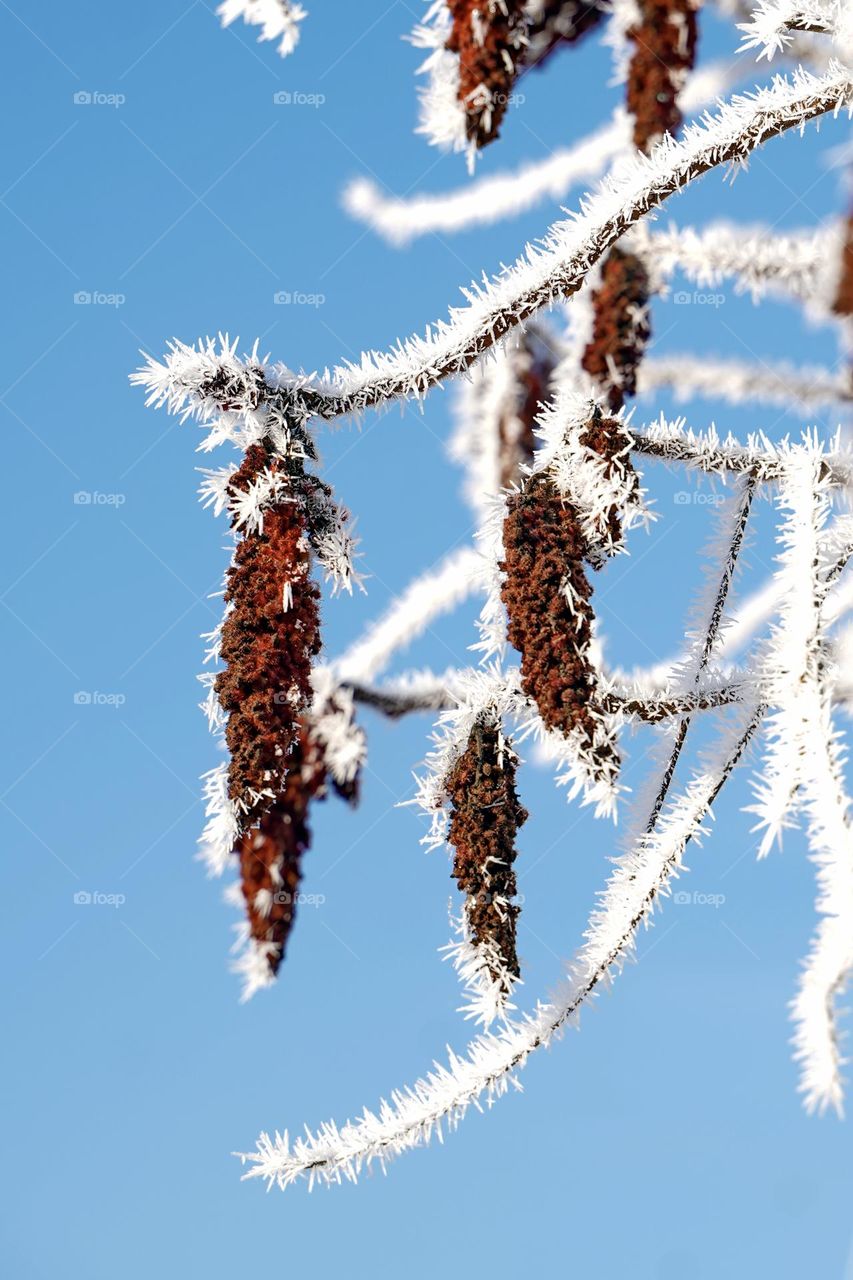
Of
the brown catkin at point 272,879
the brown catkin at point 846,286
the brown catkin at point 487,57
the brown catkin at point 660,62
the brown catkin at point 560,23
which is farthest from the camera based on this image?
the brown catkin at point 846,286

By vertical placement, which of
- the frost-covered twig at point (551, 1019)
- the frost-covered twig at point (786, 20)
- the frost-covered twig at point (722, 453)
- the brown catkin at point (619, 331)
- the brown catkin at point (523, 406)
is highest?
the brown catkin at point (523, 406)

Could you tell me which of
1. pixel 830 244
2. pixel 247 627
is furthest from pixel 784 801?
pixel 830 244

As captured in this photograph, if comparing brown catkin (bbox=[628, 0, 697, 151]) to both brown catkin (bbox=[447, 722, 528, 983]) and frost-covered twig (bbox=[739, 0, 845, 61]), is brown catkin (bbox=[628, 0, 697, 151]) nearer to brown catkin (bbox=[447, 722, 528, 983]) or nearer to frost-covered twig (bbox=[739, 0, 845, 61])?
frost-covered twig (bbox=[739, 0, 845, 61])

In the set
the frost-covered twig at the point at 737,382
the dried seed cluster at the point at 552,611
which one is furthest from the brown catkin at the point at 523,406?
the dried seed cluster at the point at 552,611

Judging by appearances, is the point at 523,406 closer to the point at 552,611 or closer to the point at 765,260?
the point at 765,260

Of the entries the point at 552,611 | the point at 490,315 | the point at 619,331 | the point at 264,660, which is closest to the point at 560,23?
the point at 619,331

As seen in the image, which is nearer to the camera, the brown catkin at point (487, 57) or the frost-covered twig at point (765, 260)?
the brown catkin at point (487, 57)

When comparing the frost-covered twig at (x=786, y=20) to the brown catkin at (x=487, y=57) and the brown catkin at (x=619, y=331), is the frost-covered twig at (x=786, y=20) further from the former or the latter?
the brown catkin at (x=619, y=331)
